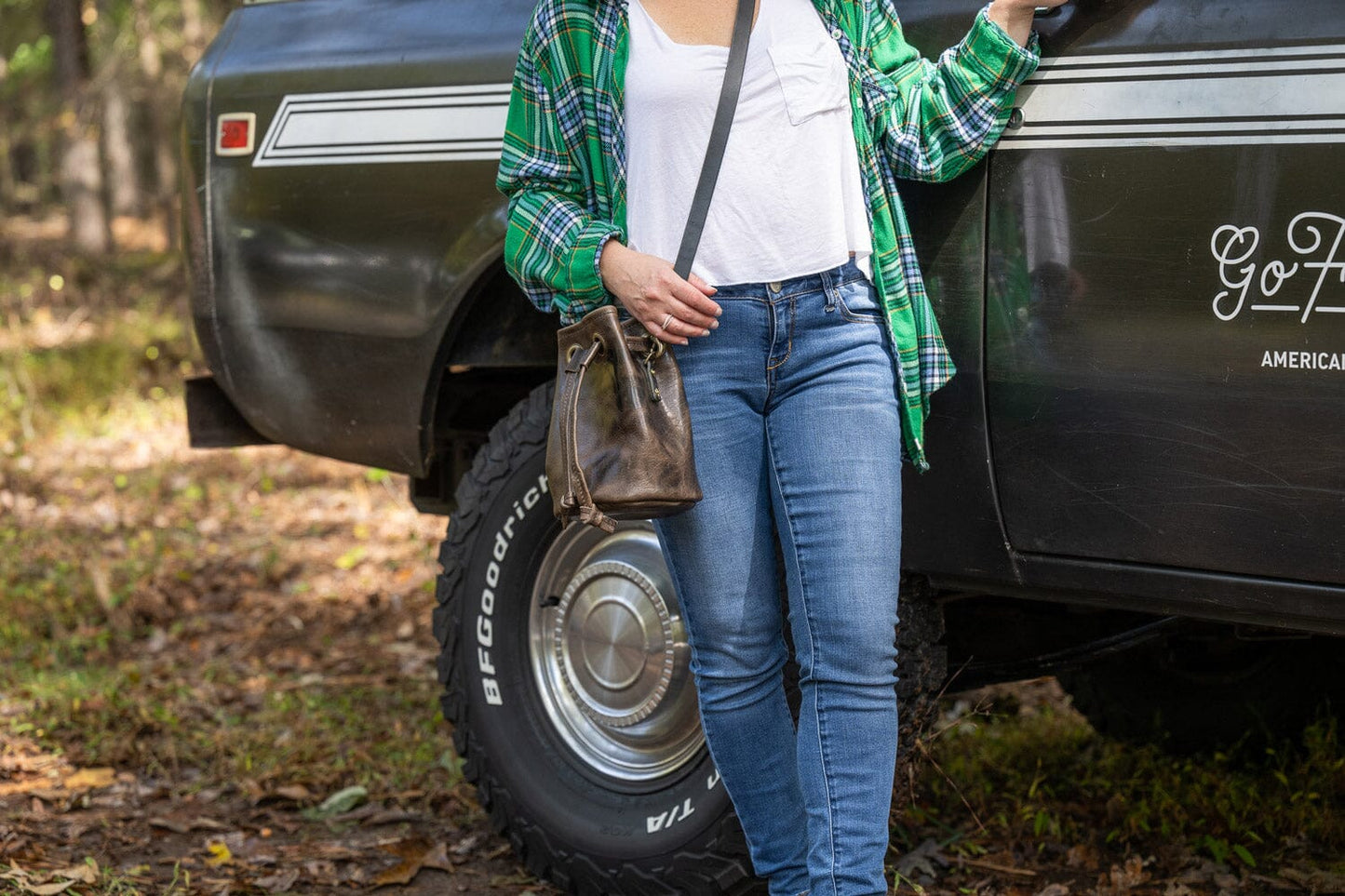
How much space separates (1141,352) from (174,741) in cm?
305

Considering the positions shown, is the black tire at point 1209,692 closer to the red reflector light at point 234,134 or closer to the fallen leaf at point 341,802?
the fallen leaf at point 341,802

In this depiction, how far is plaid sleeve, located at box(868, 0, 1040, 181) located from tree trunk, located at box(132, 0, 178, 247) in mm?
8951

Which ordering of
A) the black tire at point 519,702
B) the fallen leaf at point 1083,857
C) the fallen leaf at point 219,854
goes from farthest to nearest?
the fallen leaf at point 219,854 < the fallen leaf at point 1083,857 < the black tire at point 519,702

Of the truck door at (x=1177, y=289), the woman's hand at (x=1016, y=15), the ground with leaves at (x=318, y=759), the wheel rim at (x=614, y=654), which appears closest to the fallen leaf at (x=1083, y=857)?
the ground with leaves at (x=318, y=759)

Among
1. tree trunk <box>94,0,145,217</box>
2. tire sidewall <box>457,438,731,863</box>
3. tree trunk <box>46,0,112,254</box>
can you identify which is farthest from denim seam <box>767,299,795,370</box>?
tree trunk <box>94,0,145,217</box>

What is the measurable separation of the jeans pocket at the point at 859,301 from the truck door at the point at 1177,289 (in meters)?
0.24

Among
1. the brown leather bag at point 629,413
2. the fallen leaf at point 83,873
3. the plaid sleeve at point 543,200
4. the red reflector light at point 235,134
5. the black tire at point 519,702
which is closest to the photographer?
the brown leather bag at point 629,413

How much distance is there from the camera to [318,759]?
4109 millimetres

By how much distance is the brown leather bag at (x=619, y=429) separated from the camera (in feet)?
7.50

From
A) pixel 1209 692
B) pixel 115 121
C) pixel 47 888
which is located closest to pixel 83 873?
pixel 47 888

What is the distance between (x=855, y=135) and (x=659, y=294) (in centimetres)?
44

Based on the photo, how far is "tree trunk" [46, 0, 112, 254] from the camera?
14.9 metres

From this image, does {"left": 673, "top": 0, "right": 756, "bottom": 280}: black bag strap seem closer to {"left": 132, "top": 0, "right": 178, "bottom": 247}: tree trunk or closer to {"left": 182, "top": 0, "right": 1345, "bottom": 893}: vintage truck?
{"left": 182, "top": 0, "right": 1345, "bottom": 893}: vintage truck

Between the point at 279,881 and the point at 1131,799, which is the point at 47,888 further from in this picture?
the point at 1131,799
